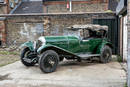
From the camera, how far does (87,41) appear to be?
786cm

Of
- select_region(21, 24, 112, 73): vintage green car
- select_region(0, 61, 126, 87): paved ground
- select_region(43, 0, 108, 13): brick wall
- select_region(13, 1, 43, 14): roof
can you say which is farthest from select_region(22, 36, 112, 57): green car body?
select_region(13, 1, 43, 14): roof

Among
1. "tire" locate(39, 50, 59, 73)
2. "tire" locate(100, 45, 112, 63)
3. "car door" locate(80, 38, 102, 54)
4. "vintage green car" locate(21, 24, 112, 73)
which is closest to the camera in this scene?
"tire" locate(39, 50, 59, 73)

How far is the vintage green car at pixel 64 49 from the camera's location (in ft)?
21.1

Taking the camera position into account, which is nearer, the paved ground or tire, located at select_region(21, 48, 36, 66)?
the paved ground

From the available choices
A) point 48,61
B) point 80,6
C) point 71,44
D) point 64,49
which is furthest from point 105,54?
point 80,6

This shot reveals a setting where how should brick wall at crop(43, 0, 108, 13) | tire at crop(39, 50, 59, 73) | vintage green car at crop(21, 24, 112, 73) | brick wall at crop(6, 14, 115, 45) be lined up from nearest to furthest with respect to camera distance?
tire at crop(39, 50, 59, 73)
vintage green car at crop(21, 24, 112, 73)
brick wall at crop(6, 14, 115, 45)
brick wall at crop(43, 0, 108, 13)

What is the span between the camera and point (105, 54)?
8234 millimetres

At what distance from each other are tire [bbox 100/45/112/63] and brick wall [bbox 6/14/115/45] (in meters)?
3.25

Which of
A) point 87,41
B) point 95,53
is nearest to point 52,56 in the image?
point 87,41

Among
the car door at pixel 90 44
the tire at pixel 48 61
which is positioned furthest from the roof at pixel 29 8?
the tire at pixel 48 61

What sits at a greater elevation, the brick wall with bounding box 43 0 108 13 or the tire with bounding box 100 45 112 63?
the brick wall with bounding box 43 0 108 13

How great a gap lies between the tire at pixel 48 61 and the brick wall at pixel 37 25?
17.7 feet

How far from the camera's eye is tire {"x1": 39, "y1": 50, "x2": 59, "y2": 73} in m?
6.24

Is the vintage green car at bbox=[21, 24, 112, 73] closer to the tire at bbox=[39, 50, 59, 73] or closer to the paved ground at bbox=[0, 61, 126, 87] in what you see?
the tire at bbox=[39, 50, 59, 73]
